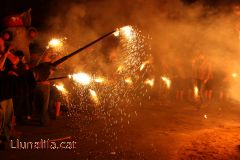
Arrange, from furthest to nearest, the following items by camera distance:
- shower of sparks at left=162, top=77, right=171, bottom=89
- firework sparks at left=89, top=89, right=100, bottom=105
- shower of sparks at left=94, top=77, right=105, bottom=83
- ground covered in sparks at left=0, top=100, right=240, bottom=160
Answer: shower of sparks at left=162, top=77, right=171, bottom=89 < shower of sparks at left=94, top=77, right=105, bottom=83 < firework sparks at left=89, top=89, right=100, bottom=105 < ground covered in sparks at left=0, top=100, right=240, bottom=160

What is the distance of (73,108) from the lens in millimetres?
9805

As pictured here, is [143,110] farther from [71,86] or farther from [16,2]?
[16,2]

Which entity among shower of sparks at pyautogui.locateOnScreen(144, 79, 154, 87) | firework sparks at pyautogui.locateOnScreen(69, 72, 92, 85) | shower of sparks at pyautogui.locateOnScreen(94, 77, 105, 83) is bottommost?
firework sparks at pyautogui.locateOnScreen(69, 72, 92, 85)

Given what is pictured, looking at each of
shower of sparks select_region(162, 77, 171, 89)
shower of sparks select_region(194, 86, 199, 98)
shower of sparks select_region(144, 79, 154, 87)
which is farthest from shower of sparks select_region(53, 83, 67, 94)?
shower of sparks select_region(194, 86, 199, 98)

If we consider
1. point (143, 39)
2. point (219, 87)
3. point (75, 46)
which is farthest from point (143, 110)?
point (219, 87)

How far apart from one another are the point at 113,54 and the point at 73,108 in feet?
10.6

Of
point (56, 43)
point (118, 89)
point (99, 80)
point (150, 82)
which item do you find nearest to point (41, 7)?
point (56, 43)

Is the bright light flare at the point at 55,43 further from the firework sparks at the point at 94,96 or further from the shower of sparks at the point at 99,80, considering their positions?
the firework sparks at the point at 94,96

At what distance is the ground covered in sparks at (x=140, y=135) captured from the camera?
5.78 meters

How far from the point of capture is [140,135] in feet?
23.8

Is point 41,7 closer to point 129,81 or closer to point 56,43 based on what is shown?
point 56,43

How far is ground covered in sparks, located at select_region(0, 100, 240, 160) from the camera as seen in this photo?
19.0 ft

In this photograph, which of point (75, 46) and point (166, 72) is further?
point (166, 72)

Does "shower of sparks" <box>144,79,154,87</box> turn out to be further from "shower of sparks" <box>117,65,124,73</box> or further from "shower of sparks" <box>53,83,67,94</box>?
"shower of sparks" <box>53,83,67,94</box>
